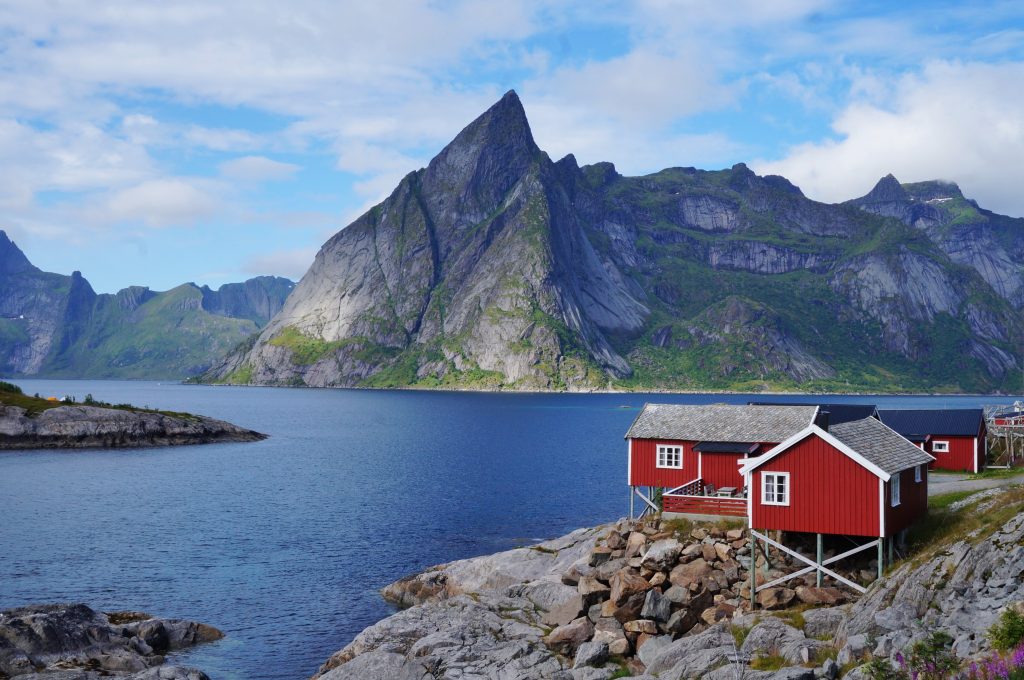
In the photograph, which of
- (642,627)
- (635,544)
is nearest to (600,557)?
(635,544)

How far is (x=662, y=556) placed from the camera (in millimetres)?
38719

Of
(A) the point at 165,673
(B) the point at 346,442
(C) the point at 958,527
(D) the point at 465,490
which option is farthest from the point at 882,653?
(B) the point at 346,442

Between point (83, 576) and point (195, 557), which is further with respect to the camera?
point (195, 557)

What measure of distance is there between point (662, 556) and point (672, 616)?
16.2 ft

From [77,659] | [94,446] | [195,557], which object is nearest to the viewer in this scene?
[77,659]

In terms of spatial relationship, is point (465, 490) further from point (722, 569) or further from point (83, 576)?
point (722, 569)

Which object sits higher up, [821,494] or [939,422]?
[939,422]

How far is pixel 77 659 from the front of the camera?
36750mm

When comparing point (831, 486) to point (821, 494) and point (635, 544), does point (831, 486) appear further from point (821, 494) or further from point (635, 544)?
point (635, 544)

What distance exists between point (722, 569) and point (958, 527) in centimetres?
1050

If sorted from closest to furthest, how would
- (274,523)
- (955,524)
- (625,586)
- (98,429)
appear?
(625,586) → (955,524) → (274,523) → (98,429)

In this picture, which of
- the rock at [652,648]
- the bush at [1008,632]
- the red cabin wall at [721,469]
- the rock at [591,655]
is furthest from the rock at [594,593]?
the bush at [1008,632]

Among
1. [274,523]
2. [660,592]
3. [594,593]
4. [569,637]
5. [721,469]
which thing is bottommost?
[274,523]

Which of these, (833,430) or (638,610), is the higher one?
(833,430)
